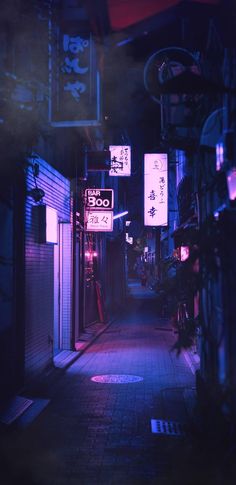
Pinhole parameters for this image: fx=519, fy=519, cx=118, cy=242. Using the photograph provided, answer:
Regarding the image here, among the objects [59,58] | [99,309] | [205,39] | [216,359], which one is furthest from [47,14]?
[99,309]

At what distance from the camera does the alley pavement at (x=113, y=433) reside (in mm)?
6207

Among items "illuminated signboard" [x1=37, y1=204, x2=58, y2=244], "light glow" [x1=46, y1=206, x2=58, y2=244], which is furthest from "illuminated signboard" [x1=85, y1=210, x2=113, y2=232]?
"illuminated signboard" [x1=37, y1=204, x2=58, y2=244]

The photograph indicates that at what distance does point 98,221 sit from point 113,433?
12.0 m

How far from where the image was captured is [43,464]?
6543mm

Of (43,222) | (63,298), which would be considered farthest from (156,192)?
(43,222)

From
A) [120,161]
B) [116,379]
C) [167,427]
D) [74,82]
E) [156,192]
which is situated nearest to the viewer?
[167,427]

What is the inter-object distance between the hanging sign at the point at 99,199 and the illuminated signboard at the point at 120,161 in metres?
3.81

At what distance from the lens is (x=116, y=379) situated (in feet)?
38.7

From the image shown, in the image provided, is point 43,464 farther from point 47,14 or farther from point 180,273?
point 47,14

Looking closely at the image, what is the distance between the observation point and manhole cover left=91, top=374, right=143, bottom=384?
11586 millimetres

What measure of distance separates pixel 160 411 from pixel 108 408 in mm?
936

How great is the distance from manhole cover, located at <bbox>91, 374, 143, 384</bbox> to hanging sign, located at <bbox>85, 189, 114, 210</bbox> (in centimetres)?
811

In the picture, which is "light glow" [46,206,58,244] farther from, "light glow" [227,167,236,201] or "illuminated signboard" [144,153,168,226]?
"illuminated signboard" [144,153,168,226]

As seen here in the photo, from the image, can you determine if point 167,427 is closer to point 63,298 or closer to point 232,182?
point 232,182
